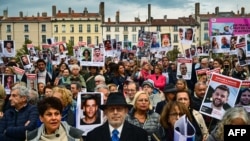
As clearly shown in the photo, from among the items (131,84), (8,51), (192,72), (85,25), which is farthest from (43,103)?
(85,25)

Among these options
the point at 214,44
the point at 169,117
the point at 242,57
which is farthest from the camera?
the point at 214,44

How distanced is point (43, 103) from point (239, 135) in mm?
2133

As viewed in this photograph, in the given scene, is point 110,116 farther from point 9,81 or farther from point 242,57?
point 242,57

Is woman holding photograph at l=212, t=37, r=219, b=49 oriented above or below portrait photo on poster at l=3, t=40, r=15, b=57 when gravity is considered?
above

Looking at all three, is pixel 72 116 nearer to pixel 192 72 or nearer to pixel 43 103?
pixel 43 103

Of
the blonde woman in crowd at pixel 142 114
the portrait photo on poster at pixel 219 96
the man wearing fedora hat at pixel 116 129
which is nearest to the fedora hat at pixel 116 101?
the man wearing fedora hat at pixel 116 129

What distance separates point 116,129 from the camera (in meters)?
5.44

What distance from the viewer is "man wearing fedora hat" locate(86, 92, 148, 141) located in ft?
17.7

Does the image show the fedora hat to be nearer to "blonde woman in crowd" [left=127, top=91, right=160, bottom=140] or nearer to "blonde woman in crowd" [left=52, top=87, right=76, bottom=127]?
"blonde woman in crowd" [left=127, top=91, right=160, bottom=140]

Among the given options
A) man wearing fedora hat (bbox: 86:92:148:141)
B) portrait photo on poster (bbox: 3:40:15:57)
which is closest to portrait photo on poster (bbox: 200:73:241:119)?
man wearing fedora hat (bbox: 86:92:148:141)

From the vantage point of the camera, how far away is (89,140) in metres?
5.48

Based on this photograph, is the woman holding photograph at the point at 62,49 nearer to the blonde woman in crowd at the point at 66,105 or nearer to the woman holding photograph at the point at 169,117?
the blonde woman in crowd at the point at 66,105

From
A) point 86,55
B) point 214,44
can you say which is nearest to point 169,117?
point 86,55

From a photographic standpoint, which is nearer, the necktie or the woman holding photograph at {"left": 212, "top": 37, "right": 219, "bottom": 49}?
Result: the necktie
